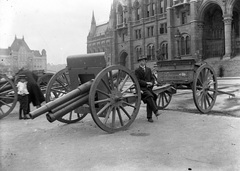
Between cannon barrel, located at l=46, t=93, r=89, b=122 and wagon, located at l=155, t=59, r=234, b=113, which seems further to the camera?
wagon, located at l=155, t=59, r=234, b=113

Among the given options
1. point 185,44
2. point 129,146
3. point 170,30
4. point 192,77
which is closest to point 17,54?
point 192,77

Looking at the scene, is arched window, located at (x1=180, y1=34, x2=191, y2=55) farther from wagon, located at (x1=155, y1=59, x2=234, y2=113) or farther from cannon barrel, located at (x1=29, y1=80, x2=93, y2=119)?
cannon barrel, located at (x1=29, y1=80, x2=93, y2=119)

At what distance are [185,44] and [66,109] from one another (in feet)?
111

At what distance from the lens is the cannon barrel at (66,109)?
4789mm

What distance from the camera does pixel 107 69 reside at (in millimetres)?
4992

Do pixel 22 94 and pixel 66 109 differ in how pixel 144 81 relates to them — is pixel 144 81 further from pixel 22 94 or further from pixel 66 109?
pixel 22 94

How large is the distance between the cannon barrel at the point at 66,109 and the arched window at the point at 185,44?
1295 inches

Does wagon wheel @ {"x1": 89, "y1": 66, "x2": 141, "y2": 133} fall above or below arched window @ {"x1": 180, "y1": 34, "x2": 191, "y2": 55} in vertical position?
below

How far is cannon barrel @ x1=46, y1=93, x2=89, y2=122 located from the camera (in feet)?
15.7

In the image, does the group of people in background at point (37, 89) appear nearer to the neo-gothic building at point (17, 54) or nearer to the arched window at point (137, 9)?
the neo-gothic building at point (17, 54)

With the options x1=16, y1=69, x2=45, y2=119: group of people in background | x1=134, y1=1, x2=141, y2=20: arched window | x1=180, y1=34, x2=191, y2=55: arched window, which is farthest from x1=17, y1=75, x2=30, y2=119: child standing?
x1=134, y1=1, x2=141, y2=20: arched window

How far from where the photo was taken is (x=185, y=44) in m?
36.7

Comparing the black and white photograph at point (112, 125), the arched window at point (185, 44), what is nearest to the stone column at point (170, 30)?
the arched window at point (185, 44)

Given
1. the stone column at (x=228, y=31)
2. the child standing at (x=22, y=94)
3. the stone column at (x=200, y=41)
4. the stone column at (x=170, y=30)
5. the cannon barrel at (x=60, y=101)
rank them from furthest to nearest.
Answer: the stone column at (x=170, y=30)
the stone column at (x=200, y=41)
the stone column at (x=228, y=31)
the child standing at (x=22, y=94)
the cannon barrel at (x=60, y=101)
